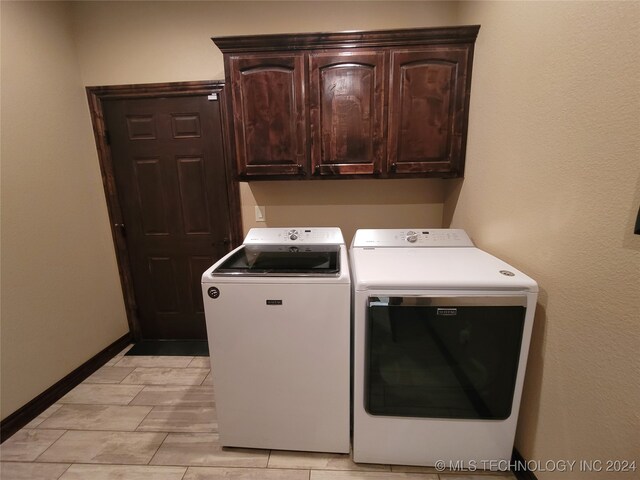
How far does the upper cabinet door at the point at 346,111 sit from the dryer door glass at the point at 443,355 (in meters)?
0.95

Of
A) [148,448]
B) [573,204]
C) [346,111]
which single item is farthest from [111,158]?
[573,204]

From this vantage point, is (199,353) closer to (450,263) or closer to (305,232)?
(305,232)

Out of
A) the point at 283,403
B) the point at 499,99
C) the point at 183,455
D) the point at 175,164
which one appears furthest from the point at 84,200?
the point at 499,99

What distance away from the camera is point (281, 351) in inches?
49.0

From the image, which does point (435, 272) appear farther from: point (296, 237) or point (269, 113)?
point (269, 113)

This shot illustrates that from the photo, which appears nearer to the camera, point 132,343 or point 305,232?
point 305,232

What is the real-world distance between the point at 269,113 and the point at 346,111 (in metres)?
0.46

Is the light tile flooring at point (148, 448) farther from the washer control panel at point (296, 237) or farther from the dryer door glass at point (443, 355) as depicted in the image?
the washer control panel at point (296, 237)

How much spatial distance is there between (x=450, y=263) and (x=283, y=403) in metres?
1.05

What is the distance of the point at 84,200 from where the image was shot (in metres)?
1.97

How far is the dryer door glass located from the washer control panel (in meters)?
0.69

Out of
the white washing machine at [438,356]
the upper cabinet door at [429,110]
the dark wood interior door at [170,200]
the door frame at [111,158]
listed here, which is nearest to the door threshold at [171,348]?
the dark wood interior door at [170,200]

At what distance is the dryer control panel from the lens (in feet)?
5.20

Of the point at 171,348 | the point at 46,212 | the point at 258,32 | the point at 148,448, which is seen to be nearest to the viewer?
the point at 148,448
